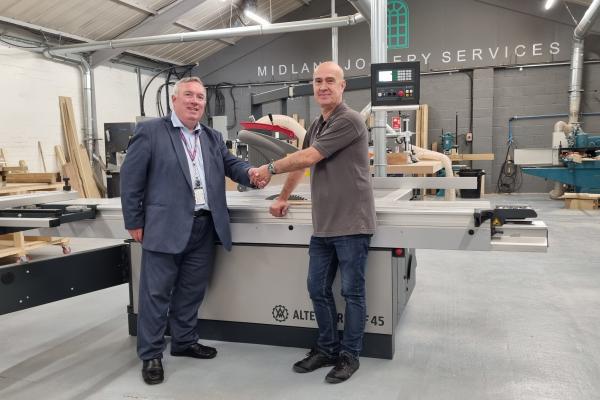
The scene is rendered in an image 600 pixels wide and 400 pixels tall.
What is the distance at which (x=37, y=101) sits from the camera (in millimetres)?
7633

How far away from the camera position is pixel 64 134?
8109 mm

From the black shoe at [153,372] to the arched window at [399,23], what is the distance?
9.09 meters

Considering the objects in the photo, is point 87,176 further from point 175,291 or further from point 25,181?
point 175,291

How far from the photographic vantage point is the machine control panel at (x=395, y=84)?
304 cm

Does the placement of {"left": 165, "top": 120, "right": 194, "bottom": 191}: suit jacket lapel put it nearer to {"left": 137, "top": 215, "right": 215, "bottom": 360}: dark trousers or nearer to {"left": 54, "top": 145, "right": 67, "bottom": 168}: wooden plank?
{"left": 137, "top": 215, "right": 215, "bottom": 360}: dark trousers

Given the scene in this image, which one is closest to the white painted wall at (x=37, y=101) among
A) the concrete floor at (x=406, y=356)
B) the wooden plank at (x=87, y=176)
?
the wooden plank at (x=87, y=176)

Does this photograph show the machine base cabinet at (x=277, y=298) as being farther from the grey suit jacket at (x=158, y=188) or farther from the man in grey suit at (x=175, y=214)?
the grey suit jacket at (x=158, y=188)

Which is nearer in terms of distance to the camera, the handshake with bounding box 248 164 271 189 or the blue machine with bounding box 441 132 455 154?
the handshake with bounding box 248 164 271 189

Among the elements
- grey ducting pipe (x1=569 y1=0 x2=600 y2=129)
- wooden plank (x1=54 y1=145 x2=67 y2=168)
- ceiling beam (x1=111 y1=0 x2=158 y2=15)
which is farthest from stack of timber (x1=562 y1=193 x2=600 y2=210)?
wooden plank (x1=54 y1=145 x2=67 y2=168)

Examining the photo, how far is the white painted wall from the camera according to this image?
7105 mm

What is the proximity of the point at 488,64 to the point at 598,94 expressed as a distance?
206 centimetres

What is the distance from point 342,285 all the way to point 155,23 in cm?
750

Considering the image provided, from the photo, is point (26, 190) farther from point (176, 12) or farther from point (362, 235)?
point (176, 12)

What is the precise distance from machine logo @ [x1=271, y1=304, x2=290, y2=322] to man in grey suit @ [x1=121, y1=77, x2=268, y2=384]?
0.38m
